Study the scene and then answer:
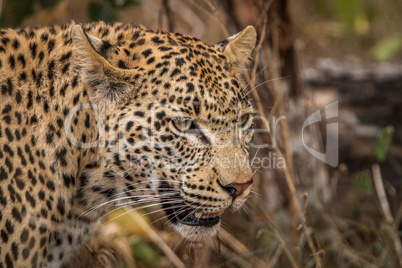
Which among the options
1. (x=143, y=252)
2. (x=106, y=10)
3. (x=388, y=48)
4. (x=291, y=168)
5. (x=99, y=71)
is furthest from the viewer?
(x=388, y=48)

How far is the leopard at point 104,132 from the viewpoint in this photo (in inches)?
176

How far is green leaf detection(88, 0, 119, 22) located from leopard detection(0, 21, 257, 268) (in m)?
2.25

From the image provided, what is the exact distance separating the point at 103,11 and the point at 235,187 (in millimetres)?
3420

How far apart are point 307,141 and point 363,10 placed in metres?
6.65

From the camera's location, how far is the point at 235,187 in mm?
4586

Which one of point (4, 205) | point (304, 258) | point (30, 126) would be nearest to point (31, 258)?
point (4, 205)

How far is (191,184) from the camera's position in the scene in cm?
463

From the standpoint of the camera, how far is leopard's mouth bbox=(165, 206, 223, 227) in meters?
4.87

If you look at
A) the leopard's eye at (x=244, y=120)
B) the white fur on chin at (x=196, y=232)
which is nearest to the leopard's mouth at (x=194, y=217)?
the white fur on chin at (x=196, y=232)

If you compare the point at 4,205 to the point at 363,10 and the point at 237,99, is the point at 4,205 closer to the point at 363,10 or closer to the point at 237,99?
the point at 237,99

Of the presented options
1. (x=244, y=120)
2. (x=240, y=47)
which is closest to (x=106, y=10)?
(x=240, y=47)

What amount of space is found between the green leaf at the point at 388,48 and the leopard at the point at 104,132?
739 cm

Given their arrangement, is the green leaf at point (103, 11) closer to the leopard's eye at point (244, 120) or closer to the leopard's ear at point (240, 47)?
the leopard's ear at point (240, 47)

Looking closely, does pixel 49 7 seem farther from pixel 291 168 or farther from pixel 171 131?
pixel 291 168
